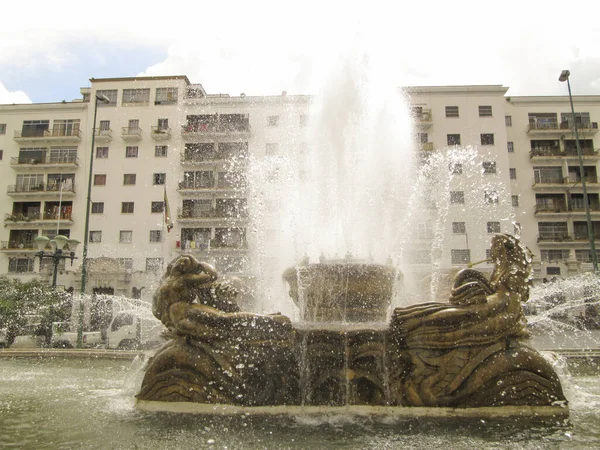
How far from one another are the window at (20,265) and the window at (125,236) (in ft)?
24.0

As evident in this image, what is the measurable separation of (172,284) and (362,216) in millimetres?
6721

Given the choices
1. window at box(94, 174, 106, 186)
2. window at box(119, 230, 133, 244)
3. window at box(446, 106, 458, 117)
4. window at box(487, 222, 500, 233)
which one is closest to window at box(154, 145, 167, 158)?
window at box(94, 174, 106, 186)

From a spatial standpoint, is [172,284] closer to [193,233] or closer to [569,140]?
[193,233]

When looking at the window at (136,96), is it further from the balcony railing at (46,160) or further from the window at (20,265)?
the window at (20,265)

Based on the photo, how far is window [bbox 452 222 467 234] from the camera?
125 ft

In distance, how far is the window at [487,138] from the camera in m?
41.6

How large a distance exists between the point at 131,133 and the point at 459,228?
91.7ft

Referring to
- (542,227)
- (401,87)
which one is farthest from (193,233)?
(542,227)

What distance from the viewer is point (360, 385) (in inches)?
233

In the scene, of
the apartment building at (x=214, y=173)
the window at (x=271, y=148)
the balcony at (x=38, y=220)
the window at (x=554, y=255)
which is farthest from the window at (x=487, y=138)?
the balcony at (x=38, y=220)

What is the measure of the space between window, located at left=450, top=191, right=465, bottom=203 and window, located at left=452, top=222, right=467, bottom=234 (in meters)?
1.75

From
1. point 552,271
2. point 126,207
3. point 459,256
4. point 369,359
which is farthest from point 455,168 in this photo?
point 369,359

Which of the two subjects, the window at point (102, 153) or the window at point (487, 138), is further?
the window at point (102, 153)

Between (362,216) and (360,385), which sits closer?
(360,385)
